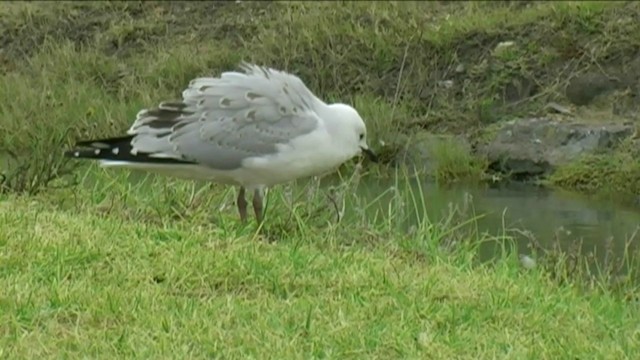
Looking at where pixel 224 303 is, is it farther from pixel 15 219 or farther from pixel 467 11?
pixel 467 11

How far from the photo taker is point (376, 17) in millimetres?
17547

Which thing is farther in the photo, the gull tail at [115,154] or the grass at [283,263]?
the gull tail at [115,154]

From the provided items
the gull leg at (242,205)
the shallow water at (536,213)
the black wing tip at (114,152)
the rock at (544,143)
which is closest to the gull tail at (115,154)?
the black wing tip at (114,152)

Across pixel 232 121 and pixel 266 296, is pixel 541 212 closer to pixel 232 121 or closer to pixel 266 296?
pixel 232 121

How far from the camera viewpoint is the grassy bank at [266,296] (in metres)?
5.25

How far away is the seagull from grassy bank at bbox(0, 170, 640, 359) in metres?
0.28

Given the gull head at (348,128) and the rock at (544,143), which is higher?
the gull head at (348,128)

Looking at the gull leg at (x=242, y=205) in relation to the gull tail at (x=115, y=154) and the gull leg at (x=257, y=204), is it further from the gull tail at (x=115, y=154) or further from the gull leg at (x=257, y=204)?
the gull tail at (x=115, y=154)

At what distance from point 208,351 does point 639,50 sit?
39.3 ft

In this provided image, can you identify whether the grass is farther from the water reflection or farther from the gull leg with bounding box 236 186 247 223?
the water reflection

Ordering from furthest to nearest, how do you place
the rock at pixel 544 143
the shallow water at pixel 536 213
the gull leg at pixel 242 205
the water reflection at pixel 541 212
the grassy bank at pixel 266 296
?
the rock at pixel 544 143
the water reflection at pixel 541 212
the shallow water at pixel 536 213
the gull leg at pixel 242 205
the grassy bank at pixel 266 296

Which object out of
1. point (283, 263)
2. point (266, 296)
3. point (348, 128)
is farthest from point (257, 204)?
point (266, 296)

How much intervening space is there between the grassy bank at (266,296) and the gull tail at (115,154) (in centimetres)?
28

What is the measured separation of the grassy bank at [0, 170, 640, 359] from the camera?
207 inches
